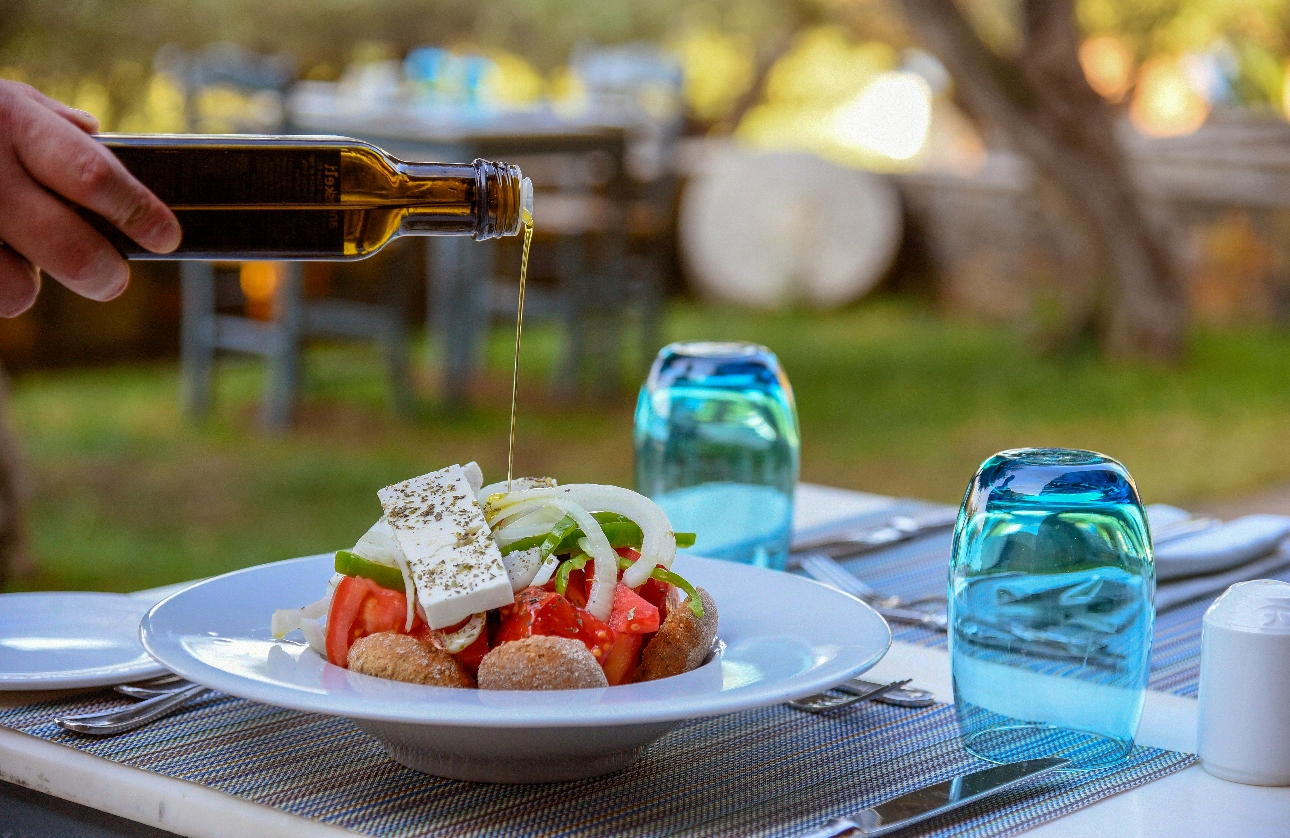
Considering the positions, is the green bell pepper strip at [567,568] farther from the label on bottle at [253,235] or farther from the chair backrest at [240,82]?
the chair backrest at [240,82]

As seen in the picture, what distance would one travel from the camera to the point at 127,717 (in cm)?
74

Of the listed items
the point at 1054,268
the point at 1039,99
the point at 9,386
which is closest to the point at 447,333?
the point at 9,386

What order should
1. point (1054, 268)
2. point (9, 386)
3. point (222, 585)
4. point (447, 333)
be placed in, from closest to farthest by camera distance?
point (222, 585), point (447, 333), point (9, 386), point (1054, 268)

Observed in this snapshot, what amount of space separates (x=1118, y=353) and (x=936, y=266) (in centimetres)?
171

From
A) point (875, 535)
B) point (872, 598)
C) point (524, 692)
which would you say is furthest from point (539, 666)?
point (875, 535)

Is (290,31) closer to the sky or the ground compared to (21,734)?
closer to the sky

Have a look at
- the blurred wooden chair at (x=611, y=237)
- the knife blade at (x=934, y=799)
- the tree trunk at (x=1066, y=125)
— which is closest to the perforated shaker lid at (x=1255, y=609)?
the knife blade at (x=934, y=799)

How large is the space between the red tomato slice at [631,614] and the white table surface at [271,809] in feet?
0.51

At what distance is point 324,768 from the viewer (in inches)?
26.9

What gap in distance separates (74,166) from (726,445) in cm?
50

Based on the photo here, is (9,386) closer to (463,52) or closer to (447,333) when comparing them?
(447,333)

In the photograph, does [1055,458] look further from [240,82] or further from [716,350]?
[240,82]

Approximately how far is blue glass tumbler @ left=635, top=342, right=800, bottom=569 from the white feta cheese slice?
331 mm

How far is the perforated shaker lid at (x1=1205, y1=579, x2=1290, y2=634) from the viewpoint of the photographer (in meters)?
0.66
